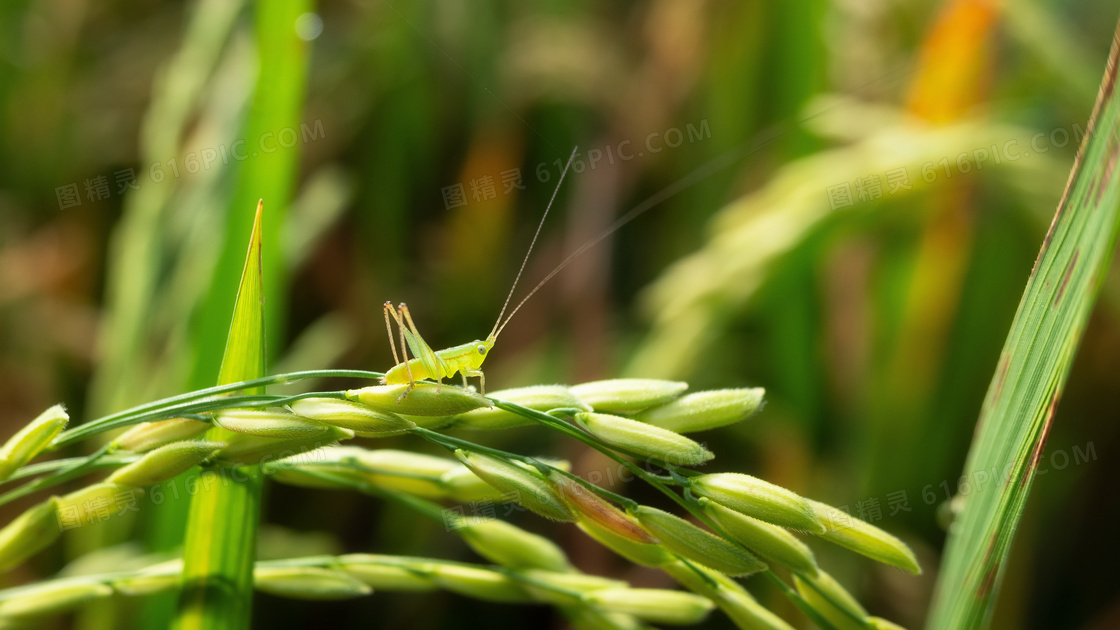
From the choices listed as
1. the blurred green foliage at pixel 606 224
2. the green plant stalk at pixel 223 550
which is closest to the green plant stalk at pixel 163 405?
the green plant stalk at pixel 223 550

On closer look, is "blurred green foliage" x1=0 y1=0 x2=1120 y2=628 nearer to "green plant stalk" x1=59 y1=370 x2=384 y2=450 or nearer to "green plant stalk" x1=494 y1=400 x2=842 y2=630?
"green plant stalk" x1=59 y1=370 x2=384 y2=450

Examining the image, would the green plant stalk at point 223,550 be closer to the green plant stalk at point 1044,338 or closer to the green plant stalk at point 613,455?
the green plant stalk at point 613,455

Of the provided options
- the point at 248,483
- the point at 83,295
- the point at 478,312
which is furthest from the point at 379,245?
the point at 248,483

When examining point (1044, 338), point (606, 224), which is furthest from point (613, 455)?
point (606, 224)

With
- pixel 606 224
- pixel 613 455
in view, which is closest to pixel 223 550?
pixel 613 455

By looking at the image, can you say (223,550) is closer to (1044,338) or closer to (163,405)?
(163,405)

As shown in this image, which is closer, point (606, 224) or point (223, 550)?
point (223, 550)

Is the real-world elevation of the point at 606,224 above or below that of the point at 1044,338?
above
